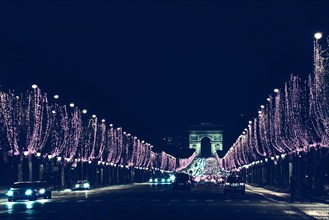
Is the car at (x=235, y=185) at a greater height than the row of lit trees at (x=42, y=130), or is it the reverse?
the row of lit trees at (x=42, y=130)

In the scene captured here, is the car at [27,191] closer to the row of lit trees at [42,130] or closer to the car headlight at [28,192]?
the car headlight at [28,192]

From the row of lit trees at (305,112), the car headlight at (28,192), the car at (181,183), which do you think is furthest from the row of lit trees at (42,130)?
the row of lit trees at (305,112)

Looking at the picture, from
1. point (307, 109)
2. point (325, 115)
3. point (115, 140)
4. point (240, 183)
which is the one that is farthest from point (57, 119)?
point (115, 140)

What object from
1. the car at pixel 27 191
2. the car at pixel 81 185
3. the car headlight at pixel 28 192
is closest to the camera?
the car at pixel 27 191

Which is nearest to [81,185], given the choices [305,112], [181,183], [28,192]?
[181,183]

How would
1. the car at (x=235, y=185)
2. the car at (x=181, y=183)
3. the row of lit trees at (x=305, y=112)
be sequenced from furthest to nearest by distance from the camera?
the car at (x=181, y=183)
the car at (x=235, y=185)
the row of lit trees at (x=305, y=112)

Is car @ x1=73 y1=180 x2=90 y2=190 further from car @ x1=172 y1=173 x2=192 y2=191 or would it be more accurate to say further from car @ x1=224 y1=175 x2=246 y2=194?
car @ x1=224 y1=175 x2=246 y2=194

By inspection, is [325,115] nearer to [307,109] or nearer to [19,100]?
[307,109]

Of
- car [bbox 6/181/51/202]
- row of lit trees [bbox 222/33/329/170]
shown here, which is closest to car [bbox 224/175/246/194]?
row of lit trees [bbox 222/33/329/170]

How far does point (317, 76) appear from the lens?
219 feet

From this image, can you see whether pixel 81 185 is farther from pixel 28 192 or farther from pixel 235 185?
pixel 28 192

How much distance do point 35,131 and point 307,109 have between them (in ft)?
84.7

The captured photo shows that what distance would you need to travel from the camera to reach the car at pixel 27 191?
68688 mm

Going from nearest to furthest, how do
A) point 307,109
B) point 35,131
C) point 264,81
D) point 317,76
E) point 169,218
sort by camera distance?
point 169,218, point 317,76, point 307,109, point 35,131, point 264,81
